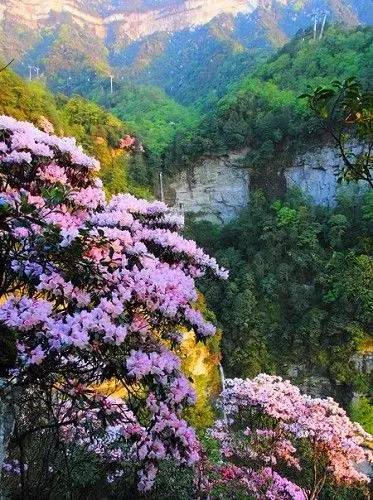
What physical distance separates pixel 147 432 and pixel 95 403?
15.5 inches

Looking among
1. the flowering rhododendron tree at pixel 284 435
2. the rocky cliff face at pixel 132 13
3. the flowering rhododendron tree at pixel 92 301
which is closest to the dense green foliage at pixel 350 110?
the flowering rhododendron tree at pixel 92 301

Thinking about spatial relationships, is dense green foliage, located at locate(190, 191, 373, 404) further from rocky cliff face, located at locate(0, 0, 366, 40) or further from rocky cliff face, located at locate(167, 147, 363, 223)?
rocky cliff face, located at locate(0, 0, 366, 40)

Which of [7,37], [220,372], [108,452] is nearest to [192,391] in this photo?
[108,452]

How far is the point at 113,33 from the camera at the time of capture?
7162 cm

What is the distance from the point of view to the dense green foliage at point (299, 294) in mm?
17656

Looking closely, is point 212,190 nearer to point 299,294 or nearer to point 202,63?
point 299,294

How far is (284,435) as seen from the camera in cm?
714

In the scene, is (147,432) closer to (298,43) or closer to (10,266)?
(10,266)

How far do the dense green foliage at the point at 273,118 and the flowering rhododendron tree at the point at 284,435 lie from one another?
18.5 m

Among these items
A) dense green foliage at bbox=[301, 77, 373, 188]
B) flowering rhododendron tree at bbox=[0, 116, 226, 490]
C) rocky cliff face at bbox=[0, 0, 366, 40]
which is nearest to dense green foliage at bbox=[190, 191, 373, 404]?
dense green foliage at bbox=[301, 77, 373, 188]

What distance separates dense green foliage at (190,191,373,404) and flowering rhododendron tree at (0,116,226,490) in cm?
1439

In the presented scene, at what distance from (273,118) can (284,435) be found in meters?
21.1

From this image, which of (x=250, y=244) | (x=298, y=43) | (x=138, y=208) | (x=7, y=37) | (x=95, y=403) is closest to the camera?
(x=95, y=403)

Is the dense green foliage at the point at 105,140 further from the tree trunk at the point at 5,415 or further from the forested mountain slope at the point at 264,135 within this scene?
the tree trunk at the point at 5,415
